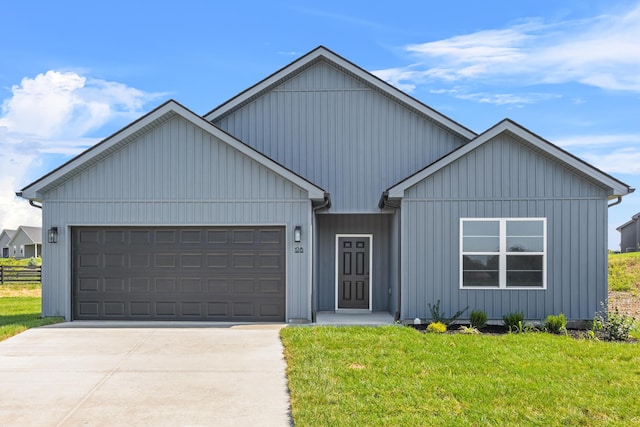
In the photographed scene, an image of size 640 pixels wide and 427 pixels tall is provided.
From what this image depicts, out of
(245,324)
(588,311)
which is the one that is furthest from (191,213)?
(588,311)

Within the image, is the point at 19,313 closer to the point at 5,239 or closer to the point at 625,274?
the point at 625,274

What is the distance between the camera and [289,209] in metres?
12.6

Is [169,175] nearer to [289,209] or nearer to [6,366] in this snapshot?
[289,209]

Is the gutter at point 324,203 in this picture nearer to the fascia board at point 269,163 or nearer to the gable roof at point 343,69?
the fascia board at point 269,163

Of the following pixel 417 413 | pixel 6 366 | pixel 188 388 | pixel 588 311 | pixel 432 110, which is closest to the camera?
pixel 417 413

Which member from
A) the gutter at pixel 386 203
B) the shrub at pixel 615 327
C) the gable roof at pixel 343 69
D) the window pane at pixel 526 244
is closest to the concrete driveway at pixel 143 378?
the gutter at pixel 386 203

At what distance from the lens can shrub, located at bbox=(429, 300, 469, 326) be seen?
39.1 ft

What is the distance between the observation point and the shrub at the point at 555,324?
450 inches

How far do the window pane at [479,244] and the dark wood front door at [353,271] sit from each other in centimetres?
331

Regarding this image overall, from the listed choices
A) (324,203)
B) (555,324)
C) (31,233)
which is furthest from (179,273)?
(31,233)

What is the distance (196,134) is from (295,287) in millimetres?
4121

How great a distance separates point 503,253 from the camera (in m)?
12.2

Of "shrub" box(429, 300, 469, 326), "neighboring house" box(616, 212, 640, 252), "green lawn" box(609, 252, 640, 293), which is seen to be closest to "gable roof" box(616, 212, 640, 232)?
"neighboring house" box(616, 212, 640, 252)

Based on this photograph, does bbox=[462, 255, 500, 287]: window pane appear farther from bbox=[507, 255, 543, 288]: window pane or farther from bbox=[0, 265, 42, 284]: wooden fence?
bbox=[0, 265, 42, 284]: wooden fence
